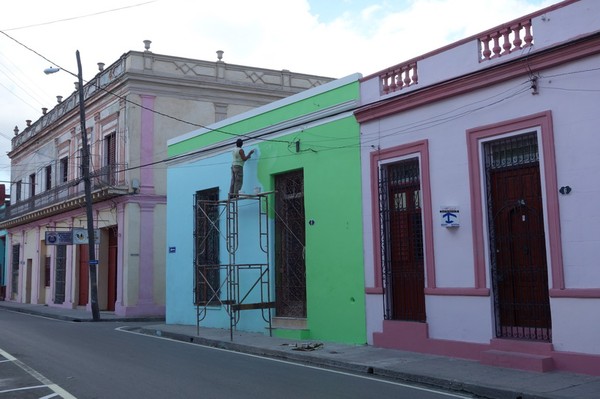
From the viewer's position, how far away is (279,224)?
16219mm

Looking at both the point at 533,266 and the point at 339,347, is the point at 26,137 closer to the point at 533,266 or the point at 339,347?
the point at 339,347

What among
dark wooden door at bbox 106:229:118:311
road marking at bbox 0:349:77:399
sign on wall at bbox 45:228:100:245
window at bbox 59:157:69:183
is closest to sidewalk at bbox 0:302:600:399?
road marking at bbox 0:349:77:399

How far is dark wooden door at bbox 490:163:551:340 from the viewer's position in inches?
413

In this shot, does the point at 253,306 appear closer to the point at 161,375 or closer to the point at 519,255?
the point at 161,375

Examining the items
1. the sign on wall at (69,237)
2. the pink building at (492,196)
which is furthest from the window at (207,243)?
the sign on wall at (69,237)

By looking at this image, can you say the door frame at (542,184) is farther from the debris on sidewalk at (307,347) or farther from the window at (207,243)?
the window at (207,243)

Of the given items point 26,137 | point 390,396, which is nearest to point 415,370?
point 390,396

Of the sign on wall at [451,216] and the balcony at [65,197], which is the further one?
the balcony at [65,197]

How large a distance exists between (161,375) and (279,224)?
6738 mm

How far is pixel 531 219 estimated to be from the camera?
34.9 ft

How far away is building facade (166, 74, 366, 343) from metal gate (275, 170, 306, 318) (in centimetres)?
2

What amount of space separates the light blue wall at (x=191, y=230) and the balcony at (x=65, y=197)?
5727mm

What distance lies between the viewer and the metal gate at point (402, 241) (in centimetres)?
1259

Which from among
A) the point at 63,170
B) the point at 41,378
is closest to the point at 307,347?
the point at 41,378
